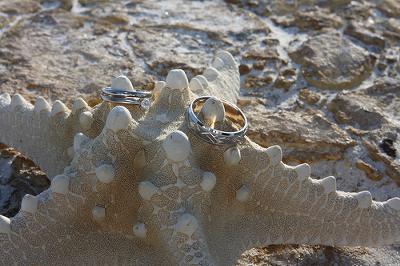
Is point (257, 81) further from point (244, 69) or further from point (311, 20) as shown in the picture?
point (311, 20)

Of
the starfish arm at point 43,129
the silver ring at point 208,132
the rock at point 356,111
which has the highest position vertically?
the silver ring at point 208,132

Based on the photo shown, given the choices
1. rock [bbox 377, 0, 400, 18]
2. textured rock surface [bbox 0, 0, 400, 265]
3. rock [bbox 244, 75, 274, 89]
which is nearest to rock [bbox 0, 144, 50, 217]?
textured rock surface [bbox 0, 0, 400, 265]

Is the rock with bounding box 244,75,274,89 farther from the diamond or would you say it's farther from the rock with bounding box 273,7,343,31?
the diamond

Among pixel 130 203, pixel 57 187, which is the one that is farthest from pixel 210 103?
pixel 57 187

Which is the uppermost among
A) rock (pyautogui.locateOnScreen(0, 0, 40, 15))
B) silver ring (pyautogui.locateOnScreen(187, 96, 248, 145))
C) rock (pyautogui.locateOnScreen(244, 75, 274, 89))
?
silver ring (pyautogui.locateOnScreen(187, 96, 248, 145))

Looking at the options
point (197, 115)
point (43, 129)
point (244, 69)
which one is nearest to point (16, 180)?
point (43, 129)

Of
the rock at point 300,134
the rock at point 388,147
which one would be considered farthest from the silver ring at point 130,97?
the rock at point 388,147

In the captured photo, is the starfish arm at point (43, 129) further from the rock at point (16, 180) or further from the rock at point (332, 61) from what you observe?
the rock at point (332, 61)
